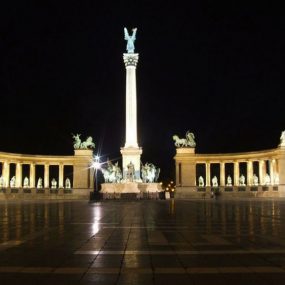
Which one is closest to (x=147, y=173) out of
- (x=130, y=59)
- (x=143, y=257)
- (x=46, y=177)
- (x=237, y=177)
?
(x=130, y=59)

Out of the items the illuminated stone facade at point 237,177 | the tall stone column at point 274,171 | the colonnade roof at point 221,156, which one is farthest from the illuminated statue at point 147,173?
the tall stone column at point 274,171

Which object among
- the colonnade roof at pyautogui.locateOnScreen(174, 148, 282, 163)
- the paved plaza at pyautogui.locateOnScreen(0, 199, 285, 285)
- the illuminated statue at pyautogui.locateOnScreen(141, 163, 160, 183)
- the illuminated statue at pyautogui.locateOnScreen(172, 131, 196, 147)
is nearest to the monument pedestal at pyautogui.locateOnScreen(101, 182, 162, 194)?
the illuminated statue at pyautogui.locateOnScreen(141, 163, 160, 183)

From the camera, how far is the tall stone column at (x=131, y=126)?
8862 cm

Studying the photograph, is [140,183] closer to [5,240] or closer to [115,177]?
[115,177]

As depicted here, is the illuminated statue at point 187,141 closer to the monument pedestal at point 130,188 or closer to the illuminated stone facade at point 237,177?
the illuminated stone facade at point 237,177

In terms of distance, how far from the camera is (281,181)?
8894 cm

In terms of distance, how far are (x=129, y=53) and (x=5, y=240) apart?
81941 millimetres

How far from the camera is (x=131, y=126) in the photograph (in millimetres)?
90938

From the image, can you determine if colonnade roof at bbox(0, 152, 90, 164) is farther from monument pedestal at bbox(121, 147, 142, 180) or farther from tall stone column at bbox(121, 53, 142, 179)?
monument pedestal at bbox(121, 147, 142, 180)

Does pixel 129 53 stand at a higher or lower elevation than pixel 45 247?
higher

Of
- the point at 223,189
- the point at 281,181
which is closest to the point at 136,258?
the point at 281,181

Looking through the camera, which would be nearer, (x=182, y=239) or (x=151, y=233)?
(x=182, y=239)

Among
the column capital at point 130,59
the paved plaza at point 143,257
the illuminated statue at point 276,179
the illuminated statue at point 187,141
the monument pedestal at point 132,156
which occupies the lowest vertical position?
the paved plaza at point 143,257

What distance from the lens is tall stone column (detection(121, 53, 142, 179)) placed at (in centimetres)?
8862
